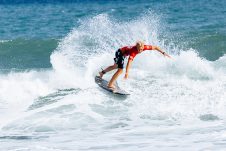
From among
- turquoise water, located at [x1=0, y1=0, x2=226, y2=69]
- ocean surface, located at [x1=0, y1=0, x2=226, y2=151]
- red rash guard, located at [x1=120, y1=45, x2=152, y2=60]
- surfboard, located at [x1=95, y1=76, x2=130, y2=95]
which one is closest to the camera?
ocean surface, located at [x1=0, y1=0, x2=226, y2=151]

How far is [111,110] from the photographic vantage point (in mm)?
15898

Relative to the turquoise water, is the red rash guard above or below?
below

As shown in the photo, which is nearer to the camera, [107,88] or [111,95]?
[107,88]

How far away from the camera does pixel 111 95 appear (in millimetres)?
16469

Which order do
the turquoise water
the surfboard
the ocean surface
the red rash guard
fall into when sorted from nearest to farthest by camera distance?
1. the ocean surface
2. the red rash guard
3. the surfboard
4. the turquoise water

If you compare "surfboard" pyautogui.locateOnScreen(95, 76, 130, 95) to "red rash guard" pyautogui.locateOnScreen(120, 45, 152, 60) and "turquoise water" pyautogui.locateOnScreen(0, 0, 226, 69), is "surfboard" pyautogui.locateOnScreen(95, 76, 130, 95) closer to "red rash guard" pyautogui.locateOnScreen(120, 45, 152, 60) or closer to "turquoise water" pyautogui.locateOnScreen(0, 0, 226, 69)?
"red rash guard" pyautogui.locateOnScreen(120, 45, 152, 60)

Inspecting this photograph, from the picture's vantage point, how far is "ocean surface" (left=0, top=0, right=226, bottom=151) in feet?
43.7

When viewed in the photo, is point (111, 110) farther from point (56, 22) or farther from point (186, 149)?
point (56, 22)

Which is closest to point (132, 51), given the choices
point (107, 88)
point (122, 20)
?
point (107, 88)

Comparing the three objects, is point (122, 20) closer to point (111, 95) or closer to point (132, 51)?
Answer: point (111, 95)

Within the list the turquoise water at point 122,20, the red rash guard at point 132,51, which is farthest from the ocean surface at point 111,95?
the red rash guard at point 132,51

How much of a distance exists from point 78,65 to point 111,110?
5239 millimetres

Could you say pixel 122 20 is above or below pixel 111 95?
above

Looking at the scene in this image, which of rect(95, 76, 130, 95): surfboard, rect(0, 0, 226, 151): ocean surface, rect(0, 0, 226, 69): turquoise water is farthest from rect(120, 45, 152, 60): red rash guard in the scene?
rect(0, 0, 226, 69): turquoise water
